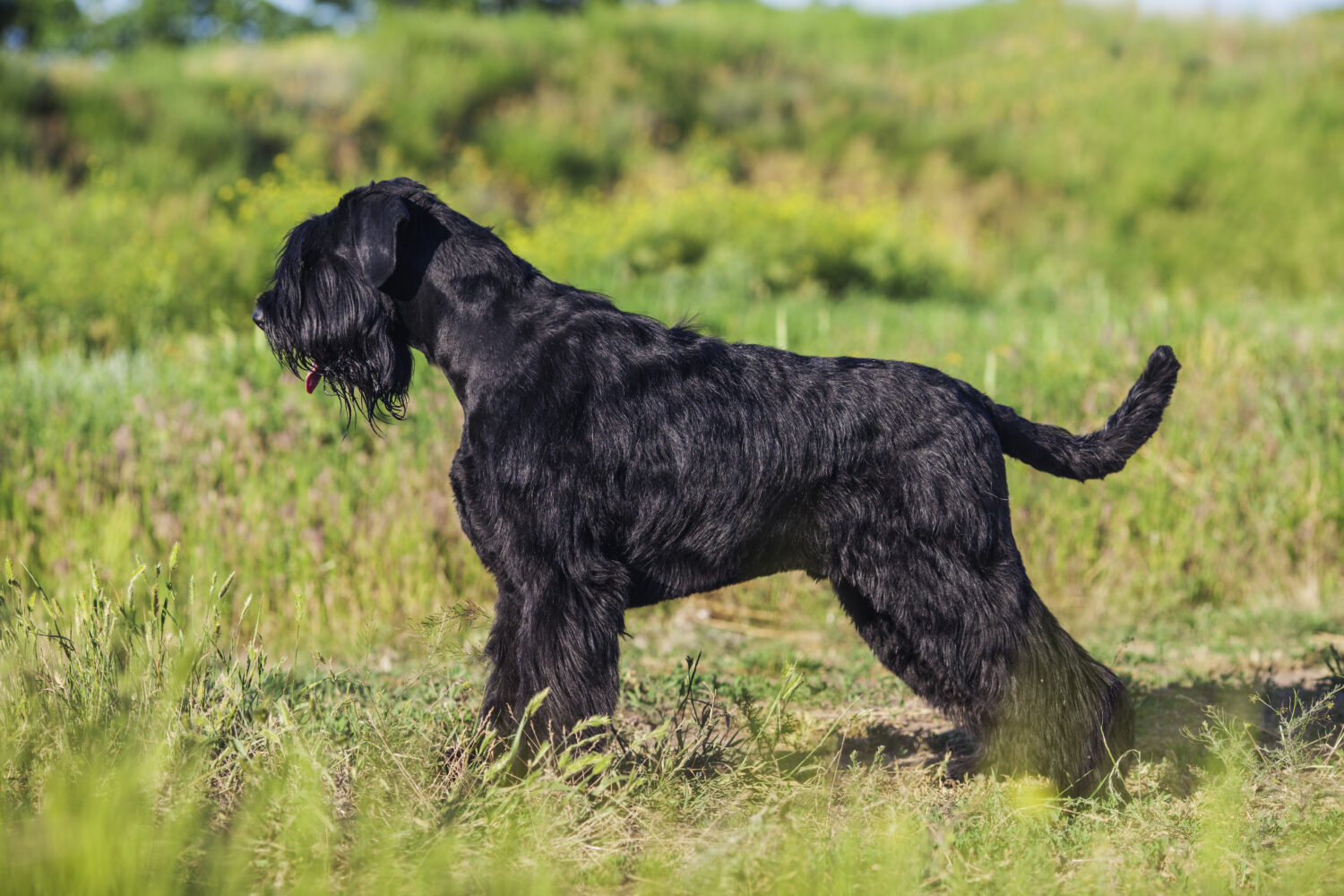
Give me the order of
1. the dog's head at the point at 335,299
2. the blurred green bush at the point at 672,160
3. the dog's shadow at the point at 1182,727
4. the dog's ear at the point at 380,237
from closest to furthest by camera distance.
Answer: the dog's ear at the point at 380,237 → the dog's head at the point at 335,299 → the dog's shadow at the point at 1182,727 → the blurred green bush at the point at 672,160

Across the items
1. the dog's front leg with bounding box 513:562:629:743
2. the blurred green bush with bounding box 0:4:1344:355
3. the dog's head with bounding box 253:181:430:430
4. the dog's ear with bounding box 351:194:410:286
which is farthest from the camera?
the blurred green bush with bounding box 0:4:1344:355

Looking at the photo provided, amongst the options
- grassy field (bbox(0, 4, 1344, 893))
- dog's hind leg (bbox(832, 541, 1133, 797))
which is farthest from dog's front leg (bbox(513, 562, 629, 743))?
dog's hind leg (bbox(832, 541, 1133, 797))

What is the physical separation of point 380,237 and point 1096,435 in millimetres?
2261

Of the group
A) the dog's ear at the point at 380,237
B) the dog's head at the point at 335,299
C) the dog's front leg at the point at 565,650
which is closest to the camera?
the dog's front leg at the point at 565,650

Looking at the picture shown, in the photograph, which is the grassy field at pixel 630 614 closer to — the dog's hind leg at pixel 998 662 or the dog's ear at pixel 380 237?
the dog's hind leg at pixel 998 662

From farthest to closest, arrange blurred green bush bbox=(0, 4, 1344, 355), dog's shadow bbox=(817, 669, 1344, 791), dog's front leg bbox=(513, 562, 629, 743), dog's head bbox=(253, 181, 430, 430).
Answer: blurred green bush bbox=(0, 4, 1344, 355) → dog's shadow bbox=(817, 669, 1344, 791) → dog's head bbox=(253, 181, 430, 430) → dog's front leg bbox=(513, 562, 629, 743)

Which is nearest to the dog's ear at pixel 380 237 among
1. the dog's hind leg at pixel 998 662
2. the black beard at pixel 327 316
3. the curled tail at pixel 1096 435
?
the black beard at pixel 327 316

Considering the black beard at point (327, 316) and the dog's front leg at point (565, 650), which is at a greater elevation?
the black beard at point (327, 316)

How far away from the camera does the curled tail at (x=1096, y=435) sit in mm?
3521

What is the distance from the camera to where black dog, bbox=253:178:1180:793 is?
318 centimetres

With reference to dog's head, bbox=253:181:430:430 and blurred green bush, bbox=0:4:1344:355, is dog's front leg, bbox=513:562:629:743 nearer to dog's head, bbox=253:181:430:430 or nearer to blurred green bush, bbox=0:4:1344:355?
dog's head, bbox=253:181:430:430

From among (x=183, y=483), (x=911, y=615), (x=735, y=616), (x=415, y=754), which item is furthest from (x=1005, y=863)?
(x=183, y=483)

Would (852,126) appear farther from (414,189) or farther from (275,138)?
(414,189)

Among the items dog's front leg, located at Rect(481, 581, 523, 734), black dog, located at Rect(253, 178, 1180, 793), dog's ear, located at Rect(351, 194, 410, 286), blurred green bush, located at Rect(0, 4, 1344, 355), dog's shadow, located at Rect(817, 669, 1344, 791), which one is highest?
blurred green bush, located at Rect(0, 4, 1344, 355)
